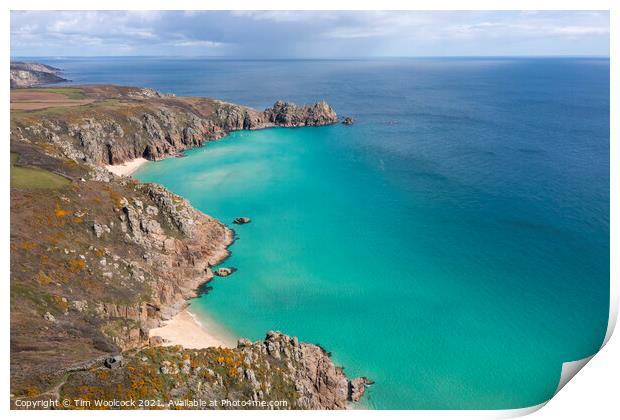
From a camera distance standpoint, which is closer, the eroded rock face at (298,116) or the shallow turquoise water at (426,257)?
the shallow turquoise water at (426,257)

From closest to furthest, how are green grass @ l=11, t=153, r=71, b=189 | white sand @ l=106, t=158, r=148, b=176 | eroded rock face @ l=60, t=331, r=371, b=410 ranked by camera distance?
1. eroded rock face @ l=60, t=331, r=371, b=410
2. green grass @ l=11, t=153, r=71, b=189
3. white sand @ l=106, t=158, r=148, b=176

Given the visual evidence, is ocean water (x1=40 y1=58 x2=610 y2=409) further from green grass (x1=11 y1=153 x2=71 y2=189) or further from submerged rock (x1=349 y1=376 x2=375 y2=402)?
green grass (x1=11 y1=153 x2=71 y2=189)

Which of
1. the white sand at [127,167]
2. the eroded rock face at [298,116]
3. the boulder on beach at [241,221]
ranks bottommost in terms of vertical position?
the boulder on beach at [241,221]

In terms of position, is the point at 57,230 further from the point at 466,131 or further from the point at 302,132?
the point at 466,131

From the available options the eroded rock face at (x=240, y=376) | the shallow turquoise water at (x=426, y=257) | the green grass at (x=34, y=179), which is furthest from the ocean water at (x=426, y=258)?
the green grass at (x=34, y=179)

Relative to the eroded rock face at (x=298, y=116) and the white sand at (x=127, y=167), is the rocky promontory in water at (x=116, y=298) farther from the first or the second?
the eroded rock face at (x=298, y=116)

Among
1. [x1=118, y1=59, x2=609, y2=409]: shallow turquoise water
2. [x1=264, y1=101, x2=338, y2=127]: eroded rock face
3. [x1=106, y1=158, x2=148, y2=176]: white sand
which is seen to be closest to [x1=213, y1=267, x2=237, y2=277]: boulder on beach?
[x1=118, y1=59, x2=609, y2=409]: shallow turquoise water

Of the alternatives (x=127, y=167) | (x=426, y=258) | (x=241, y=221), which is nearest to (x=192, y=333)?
(x=241, y=221)
